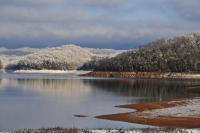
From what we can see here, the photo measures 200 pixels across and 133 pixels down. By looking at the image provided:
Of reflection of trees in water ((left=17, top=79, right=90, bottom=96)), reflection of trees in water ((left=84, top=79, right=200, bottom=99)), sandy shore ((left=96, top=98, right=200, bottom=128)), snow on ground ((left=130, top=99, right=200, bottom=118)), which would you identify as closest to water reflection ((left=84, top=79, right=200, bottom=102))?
reflection of trees in water ((left=84, top=79, right=200, bottom=99))

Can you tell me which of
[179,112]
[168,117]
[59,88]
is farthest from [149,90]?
[168,117]

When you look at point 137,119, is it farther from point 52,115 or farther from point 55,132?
point 55,132

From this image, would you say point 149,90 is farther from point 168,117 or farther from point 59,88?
point 168,117

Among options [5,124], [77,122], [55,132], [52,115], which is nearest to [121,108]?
[52,115]

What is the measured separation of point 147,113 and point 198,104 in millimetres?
9802

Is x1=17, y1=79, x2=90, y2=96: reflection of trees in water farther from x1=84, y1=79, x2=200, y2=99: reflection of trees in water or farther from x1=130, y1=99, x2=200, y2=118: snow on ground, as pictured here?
x1=130, y1=99, x2=200, y2=118: snow on ground

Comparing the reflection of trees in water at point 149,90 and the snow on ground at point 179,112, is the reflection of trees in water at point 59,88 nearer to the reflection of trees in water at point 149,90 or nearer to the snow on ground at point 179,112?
the reflection of trees in water at point 149,90

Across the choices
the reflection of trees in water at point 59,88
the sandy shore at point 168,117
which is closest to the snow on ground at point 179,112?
the sandy shore at point 168,117

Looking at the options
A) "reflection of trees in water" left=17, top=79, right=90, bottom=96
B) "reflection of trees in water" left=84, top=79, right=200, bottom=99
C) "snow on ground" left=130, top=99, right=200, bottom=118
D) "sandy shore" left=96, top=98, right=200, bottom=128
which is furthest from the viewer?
"reflection of trees in water" left=17, top=79, right=90, bottom=96

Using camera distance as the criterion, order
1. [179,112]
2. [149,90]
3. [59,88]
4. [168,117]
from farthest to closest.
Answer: [59,88] < [149,90] < [179,112] < [168,117]

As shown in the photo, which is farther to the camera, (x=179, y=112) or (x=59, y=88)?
(x=59, y=88)

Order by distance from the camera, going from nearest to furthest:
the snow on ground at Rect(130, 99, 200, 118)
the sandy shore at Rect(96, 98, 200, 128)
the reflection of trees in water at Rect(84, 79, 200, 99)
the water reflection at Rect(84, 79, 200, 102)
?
1. the sandy shore at Rect(96, 98, 200, 128)
2. the snow on ground at Rect(130, 99, 200, 118)
3. the water reflection at Rect(84, 79, 200, 102)
4. the reflection of trees in water at Rect(84, 79, 200, 99)

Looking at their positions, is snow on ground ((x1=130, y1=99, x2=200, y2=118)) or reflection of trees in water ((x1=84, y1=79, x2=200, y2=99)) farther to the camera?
reflection of trees in water ((x1=84, y1=79, x2=200, y2=99))

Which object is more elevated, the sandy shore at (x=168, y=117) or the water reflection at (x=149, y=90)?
the water reflection at (x=149, y=90)
